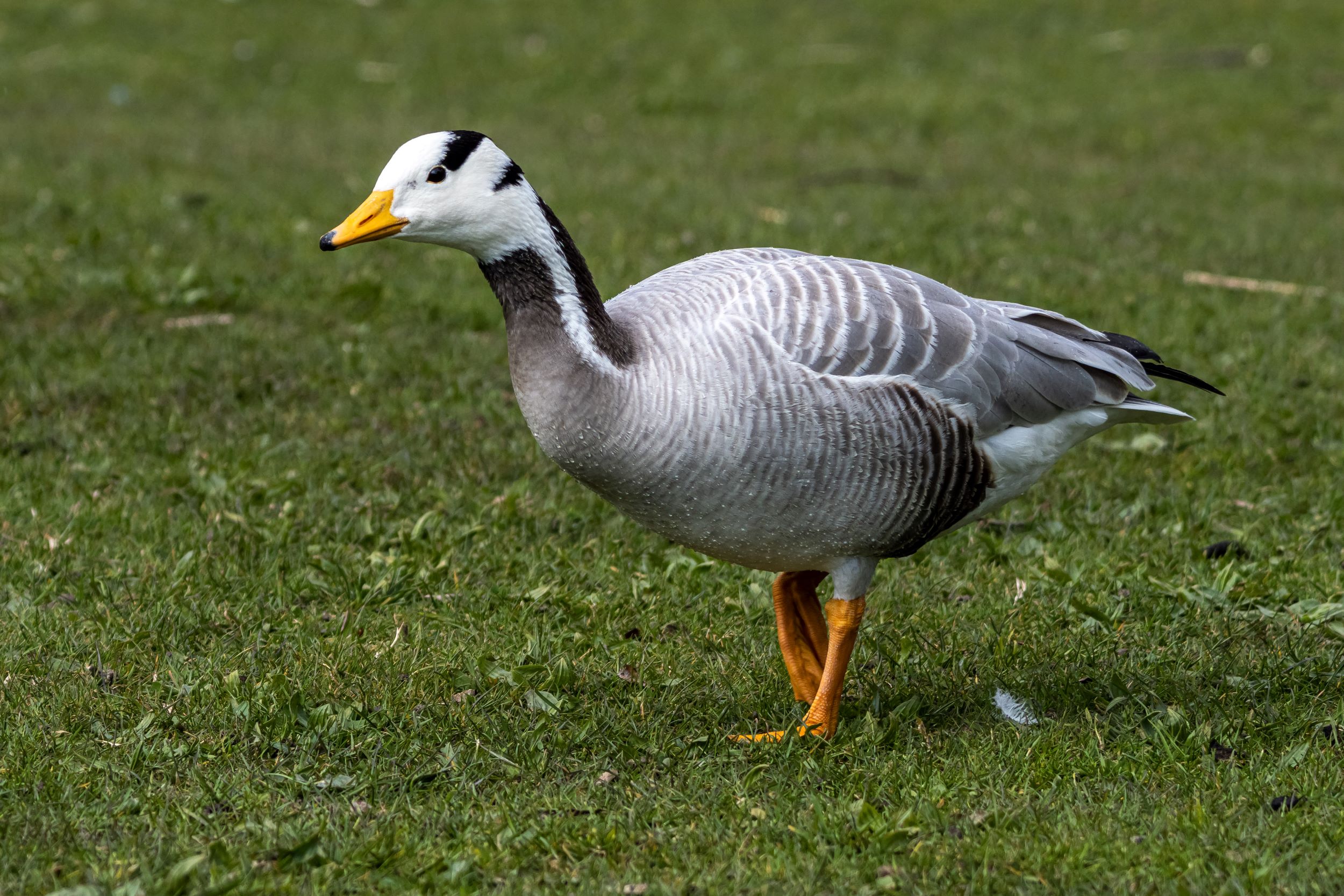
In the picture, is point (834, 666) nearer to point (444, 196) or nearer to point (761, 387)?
point (761, 387)

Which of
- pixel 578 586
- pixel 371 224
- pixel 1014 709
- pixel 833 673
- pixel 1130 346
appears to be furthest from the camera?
pixel 578 586

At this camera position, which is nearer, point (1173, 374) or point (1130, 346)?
point (1173, 374)

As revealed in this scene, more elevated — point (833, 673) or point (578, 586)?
point (833, 673)

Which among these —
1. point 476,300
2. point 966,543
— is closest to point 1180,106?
point 476,300

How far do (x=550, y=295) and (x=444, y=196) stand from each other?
416mm

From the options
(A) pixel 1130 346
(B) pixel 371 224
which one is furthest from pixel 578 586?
(A) pixel 1130 346

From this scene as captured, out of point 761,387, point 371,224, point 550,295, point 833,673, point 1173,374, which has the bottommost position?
point 833,673

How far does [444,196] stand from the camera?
4.13 metres

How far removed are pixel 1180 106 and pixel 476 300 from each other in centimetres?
907

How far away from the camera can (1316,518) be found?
623 centimetres

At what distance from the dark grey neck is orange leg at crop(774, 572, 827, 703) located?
122 centimetres

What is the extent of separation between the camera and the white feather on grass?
15.4ft

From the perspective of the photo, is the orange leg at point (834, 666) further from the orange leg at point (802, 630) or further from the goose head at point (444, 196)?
the goose head at point (444, 196)

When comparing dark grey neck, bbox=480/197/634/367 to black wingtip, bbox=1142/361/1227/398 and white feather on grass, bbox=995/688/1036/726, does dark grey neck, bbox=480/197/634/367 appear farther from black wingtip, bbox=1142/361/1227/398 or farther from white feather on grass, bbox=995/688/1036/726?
black wingtip, bbox=1142/361/1227/398
